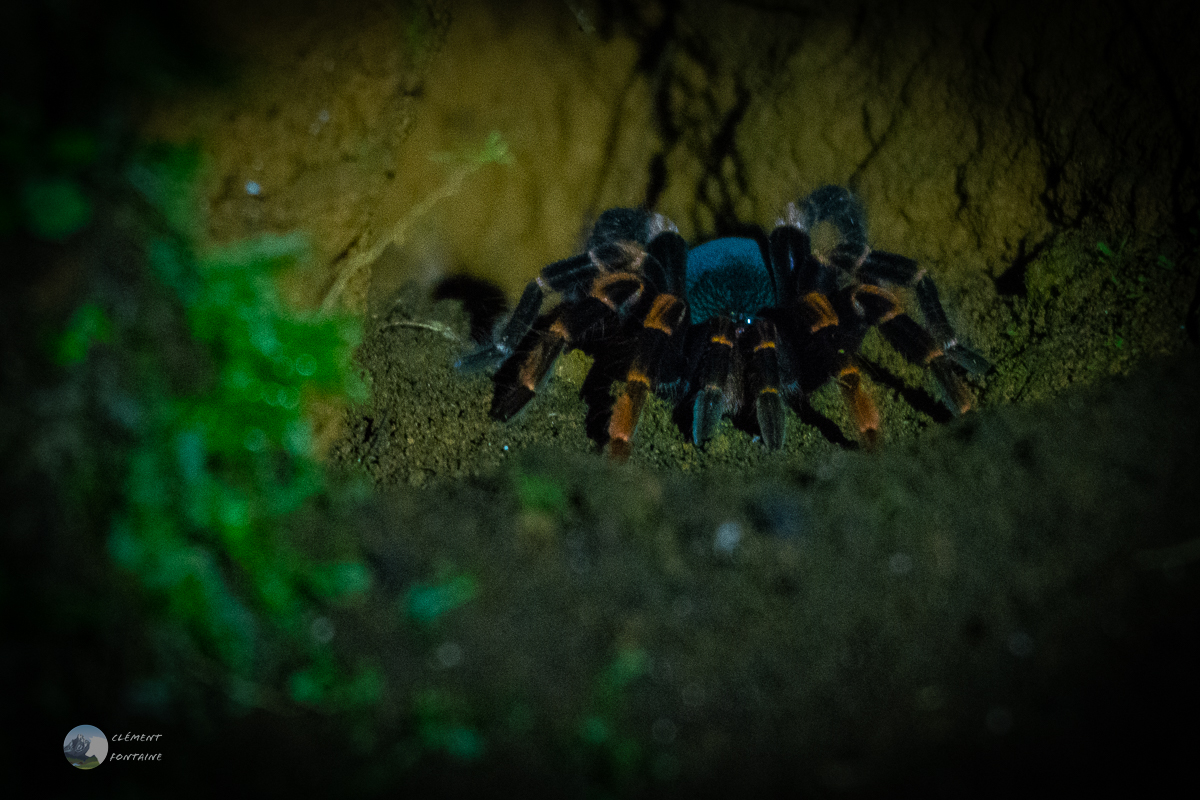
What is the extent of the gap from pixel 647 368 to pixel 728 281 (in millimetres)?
977

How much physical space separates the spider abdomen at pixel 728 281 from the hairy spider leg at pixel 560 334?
503mm

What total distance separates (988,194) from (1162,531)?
6.55 ft

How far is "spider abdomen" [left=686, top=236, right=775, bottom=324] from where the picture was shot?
3068 mm

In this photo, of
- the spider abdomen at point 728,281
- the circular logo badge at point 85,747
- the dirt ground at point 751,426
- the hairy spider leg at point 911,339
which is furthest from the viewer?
the spider abdomen at point 728,281

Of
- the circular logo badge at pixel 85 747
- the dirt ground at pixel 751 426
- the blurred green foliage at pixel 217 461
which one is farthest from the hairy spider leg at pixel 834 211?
the circular logo badge at pixel 85 747

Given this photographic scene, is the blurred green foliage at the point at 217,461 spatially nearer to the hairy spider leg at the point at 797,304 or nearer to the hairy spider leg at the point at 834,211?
the hairy spider leg at the point at 797,304

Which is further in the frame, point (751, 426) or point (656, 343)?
point (751, 426)

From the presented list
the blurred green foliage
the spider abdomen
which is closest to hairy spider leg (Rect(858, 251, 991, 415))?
the spider abdomen

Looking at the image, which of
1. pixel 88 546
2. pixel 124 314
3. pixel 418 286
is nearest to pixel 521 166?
pixel 418 286

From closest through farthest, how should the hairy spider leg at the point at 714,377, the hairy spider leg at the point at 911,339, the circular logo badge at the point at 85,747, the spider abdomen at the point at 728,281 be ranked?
the circular logo badge at the point at 85,747
the hairy spider leg at the point at 911,339
the hairy spider leg at the point at 714,377
the spider abdomen at the point at 728,281

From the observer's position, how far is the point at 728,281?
3.13m

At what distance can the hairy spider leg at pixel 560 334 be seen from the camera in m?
2.46

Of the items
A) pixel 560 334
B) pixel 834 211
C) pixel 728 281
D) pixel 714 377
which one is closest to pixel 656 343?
pixel 714 377

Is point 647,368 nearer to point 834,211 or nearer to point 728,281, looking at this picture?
point 728,281
